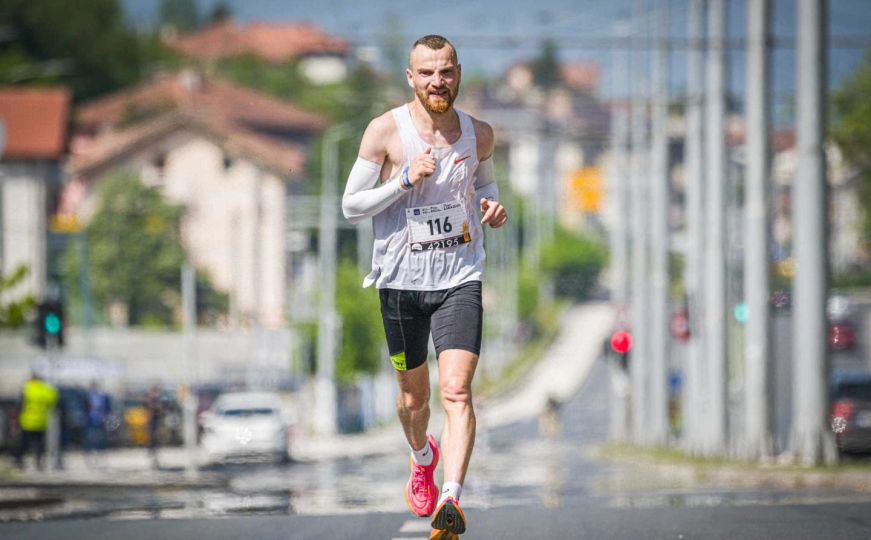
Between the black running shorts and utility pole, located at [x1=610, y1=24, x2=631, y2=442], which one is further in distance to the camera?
utility pole, located at [x1=610, y1=24, x2=631, y2=442]

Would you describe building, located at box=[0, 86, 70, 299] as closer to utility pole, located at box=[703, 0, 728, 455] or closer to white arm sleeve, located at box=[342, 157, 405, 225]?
utility pole, located at box=[703, 0, 728, 455]

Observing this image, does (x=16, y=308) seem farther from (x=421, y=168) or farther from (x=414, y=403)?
(x=421, y=168)

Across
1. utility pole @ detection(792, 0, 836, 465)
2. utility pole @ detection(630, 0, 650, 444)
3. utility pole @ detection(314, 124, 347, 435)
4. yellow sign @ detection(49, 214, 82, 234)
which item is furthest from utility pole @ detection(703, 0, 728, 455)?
yellow sign @ detection(49, 214, 82, 234)

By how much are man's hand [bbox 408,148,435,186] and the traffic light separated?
79.1 ft

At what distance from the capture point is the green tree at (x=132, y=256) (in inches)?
3647

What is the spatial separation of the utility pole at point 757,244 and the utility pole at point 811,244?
106 inches

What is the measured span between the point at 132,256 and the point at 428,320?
3342 inches

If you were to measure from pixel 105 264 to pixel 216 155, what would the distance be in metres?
12.3

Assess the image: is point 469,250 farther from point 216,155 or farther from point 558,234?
point 558,234

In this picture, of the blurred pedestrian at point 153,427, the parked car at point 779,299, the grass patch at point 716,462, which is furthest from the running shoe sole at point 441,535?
the blurred pedestrian at point 153,427

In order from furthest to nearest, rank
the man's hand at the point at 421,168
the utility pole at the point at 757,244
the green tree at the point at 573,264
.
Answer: the green tree at the point at 573,264 < the utility pole at the point at 757,244 < the man's hand at the point at 421,168

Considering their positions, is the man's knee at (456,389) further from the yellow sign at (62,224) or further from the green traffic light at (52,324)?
the yellow sign at (62,224)

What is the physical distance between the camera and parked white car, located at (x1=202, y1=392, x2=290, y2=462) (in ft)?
133

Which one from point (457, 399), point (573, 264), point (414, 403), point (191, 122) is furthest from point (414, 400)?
point (573, 264)
